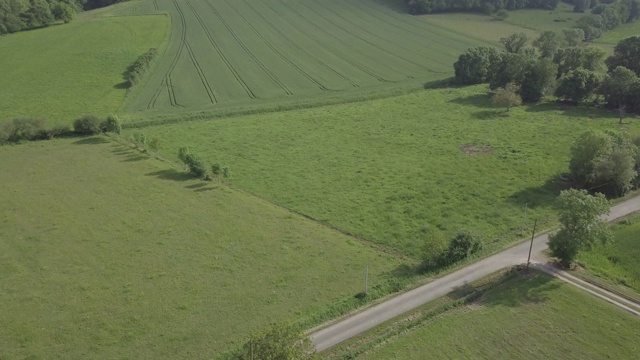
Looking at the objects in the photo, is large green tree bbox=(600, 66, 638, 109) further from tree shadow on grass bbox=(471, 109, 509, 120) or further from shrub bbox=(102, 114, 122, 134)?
shrub bbox=(102, 114, 122, 134)

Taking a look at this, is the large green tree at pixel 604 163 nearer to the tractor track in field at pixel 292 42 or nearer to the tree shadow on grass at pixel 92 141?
the tractor track in field at pixel 292 42

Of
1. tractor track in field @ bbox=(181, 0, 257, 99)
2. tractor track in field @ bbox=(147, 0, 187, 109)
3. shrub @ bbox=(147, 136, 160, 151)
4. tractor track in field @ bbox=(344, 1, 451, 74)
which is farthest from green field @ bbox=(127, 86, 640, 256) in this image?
tractor track in field @ bbox=(344, 1, 451, 74)

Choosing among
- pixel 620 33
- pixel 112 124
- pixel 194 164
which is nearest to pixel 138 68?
pixel 112 124

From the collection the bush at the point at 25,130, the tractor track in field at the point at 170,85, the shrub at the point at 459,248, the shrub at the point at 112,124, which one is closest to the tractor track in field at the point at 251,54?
the tractor track in field at the point at 170,85

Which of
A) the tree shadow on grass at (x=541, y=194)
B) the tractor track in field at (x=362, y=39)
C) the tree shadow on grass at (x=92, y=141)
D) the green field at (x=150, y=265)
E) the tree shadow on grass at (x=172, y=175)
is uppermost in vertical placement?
the tractor track in field at (x=362, y=39)

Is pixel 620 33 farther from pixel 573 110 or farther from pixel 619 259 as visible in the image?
pixel 619 259

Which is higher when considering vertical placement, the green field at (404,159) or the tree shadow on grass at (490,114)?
the tree shadow on grass at (490,114)
